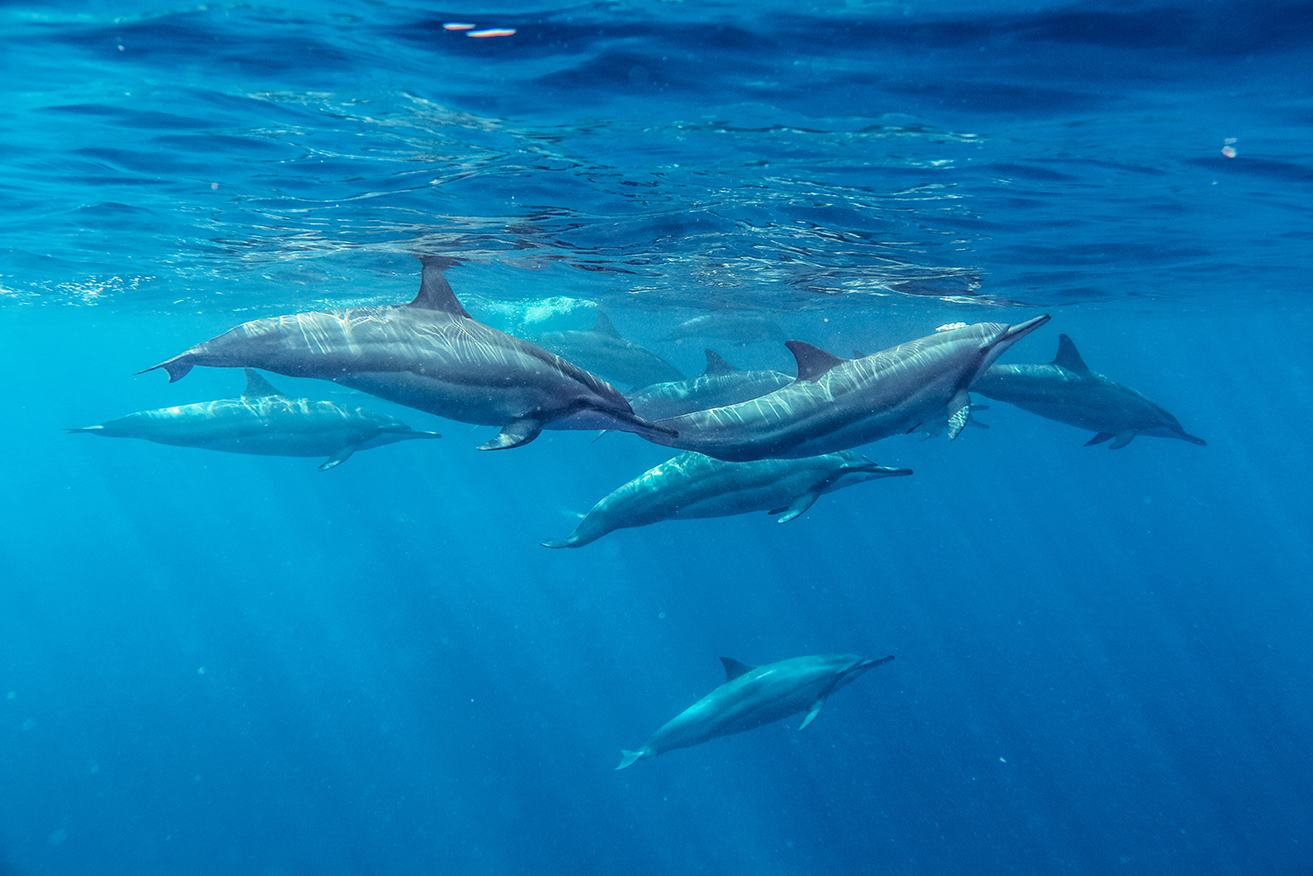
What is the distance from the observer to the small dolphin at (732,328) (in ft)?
74.3

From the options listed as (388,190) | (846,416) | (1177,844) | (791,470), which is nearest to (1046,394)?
(791,470)

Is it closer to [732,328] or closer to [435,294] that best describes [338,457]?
[435,294]

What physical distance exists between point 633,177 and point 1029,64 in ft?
19.3

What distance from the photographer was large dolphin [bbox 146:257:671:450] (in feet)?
13.1

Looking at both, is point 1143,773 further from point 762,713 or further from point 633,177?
point 633,177

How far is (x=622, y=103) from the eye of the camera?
8.30m

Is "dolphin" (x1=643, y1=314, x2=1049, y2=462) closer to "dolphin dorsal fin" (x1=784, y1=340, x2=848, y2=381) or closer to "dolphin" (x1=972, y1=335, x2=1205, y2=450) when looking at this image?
"dolphin dorsal fin" (x1=784, y1=340, x2=848, y2=381)

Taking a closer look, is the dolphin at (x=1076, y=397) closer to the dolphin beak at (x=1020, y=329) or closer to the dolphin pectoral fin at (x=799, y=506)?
the dolphin pectoral fin at (x=799, y=506)

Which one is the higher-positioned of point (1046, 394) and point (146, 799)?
point (1046, 394)

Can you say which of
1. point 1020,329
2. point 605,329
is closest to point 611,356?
point 605,329

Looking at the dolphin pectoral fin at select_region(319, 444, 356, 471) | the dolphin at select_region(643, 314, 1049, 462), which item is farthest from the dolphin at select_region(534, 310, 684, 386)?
Answer: the dolphin at select_region(643, 314, 1049, 462)

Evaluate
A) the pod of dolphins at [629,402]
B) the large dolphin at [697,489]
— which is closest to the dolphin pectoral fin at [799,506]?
the pod of dolphins at [629,402]

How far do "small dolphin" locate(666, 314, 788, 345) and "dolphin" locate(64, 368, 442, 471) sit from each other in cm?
1175

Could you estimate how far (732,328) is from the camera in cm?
2689
